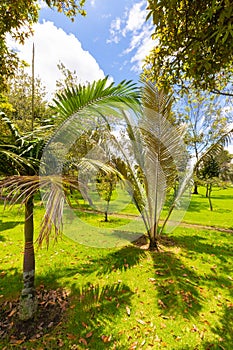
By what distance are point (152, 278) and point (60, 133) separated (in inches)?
140

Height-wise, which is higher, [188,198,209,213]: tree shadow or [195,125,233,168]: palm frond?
[195,125,233,168]: palm frond

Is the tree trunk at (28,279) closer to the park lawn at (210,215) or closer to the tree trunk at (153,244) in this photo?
the tree trunk at (153,244)

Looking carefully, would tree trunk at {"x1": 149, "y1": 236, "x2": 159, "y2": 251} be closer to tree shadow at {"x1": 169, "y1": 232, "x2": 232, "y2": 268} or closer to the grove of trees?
the grove of trees

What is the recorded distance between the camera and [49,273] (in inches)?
172

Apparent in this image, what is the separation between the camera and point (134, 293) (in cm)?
378

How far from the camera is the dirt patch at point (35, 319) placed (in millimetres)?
2795

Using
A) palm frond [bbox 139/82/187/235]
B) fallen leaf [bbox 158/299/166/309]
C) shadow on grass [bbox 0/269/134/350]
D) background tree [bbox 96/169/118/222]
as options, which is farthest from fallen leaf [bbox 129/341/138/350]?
background tree [bbox 96/169/118/222]

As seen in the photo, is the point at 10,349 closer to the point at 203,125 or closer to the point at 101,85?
the point at 101,85

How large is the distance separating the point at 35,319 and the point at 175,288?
8.48ft

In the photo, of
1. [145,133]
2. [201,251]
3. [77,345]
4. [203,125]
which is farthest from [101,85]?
[203,125]

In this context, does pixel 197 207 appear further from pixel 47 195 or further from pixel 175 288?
pixel 47 195

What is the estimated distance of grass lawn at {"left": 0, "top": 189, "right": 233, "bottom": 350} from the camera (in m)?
2.75

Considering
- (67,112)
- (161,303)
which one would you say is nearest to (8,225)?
(161,303)

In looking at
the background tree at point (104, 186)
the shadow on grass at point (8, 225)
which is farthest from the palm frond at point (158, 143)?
the shadow on grass at point (8, 225)
